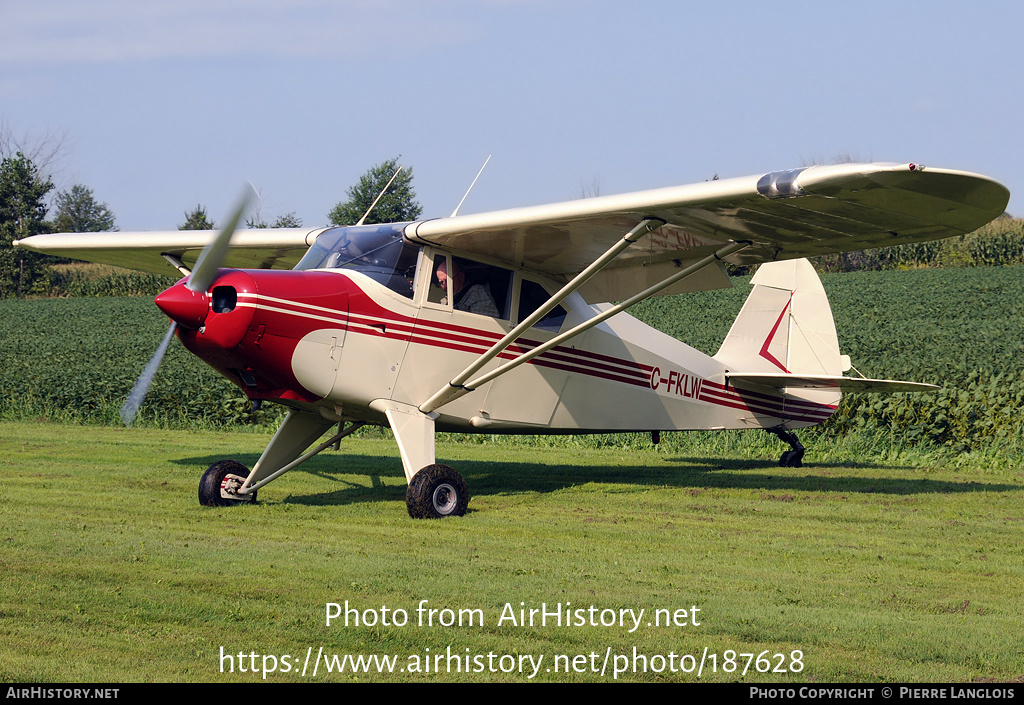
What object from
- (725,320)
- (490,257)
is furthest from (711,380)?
(725,320)

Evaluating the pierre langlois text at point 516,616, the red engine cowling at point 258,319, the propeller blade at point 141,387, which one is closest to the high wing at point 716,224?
the red engine cowling at point 258,319

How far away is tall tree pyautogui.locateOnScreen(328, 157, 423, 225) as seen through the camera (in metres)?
70.5

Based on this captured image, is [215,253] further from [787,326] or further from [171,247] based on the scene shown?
[787,326]

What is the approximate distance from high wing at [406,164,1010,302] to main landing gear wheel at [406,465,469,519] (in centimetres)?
212

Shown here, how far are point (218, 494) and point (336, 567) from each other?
3230 mm

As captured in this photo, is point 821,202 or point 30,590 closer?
point 30,590

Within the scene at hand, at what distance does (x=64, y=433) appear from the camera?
1572cm

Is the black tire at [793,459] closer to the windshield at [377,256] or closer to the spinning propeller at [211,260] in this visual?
the windshield at [377,256]

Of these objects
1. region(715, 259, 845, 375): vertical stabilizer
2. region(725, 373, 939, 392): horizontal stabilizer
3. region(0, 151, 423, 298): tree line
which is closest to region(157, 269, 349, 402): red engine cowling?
region(725, 373, 939, 392): horizontal stabilizer

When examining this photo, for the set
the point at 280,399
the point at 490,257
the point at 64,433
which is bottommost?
the point at 64,433

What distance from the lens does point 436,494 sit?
8.25m

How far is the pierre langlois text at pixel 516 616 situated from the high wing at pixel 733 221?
3339 mm

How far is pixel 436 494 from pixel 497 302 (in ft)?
6.97
